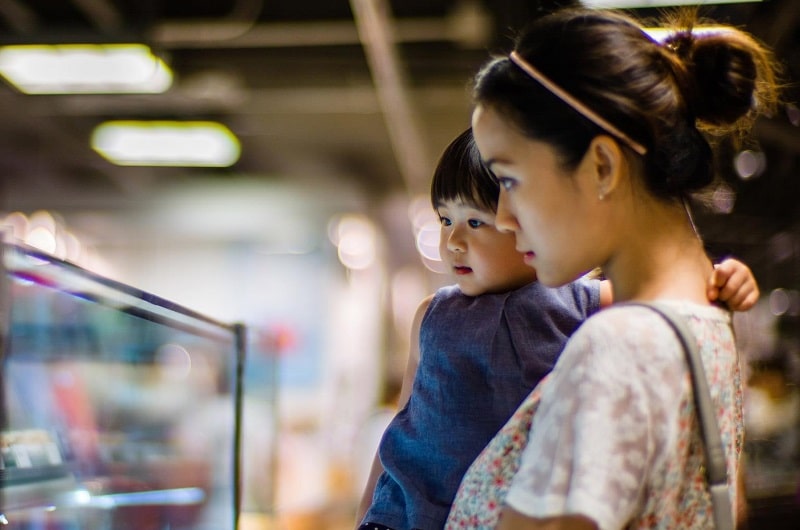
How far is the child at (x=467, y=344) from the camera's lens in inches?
53.4

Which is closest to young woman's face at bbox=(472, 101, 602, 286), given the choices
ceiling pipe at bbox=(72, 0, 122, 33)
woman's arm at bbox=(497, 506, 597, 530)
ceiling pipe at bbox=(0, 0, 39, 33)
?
woman's arm at bbox=(497, 506, 597, 530)

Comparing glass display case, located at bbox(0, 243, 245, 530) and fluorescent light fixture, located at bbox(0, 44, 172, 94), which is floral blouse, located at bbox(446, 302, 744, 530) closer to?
glass display case, located at bbox(0, 243, 245, 530)

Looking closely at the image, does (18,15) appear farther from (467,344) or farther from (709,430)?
(709,430)

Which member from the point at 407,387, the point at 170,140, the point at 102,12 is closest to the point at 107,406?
the point at 407,387

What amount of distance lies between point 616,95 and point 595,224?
0.55 feet

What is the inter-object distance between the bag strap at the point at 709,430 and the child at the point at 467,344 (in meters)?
0.23

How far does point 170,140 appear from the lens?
24.4ft

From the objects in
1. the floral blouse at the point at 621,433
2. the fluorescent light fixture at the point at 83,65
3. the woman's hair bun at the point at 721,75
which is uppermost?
the fluorescent light fixture at the point at 83,65

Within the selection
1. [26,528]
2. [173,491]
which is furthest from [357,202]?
[26,528]

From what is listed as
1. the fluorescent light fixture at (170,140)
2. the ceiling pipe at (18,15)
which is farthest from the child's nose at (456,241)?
the ceiling pipe at (18,15)

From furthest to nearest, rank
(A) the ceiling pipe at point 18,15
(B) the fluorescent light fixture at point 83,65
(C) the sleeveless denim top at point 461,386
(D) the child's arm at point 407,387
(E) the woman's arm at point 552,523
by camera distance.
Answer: (A) the ceiling pipe at point 18,15
(B) the fluorescent light fixture at point 83,65
(D) the child's arm at point 407,387
(C) the sleeveless denim top at point 461,386
(E) the woman's arm at point 552,523

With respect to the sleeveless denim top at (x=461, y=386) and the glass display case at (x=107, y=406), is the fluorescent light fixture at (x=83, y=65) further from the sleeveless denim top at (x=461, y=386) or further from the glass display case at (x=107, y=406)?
the sleeveless denim top at (x=461, y=386)

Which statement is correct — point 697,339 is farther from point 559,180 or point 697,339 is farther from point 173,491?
point 173,491

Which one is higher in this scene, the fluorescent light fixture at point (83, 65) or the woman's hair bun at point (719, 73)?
the fluorescent light fixture at point (83, 65)
